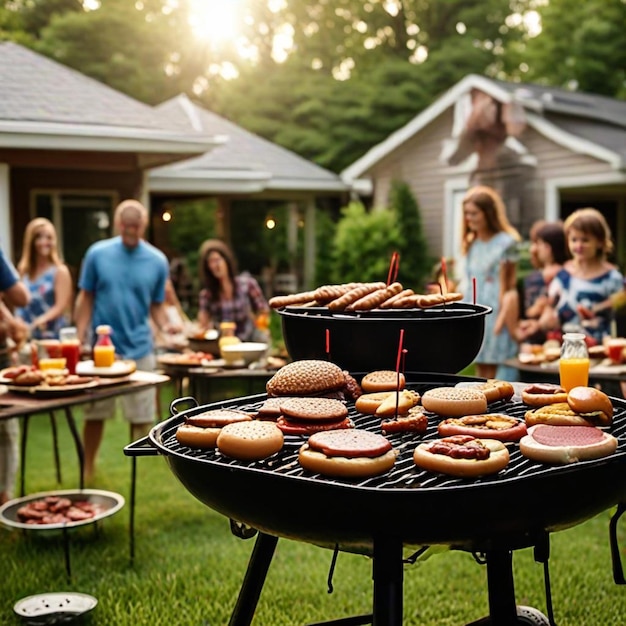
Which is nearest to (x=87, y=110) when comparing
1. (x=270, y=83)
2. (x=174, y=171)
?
(x=174, y=171)

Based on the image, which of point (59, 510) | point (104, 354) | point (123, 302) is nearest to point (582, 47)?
point (123, 302)

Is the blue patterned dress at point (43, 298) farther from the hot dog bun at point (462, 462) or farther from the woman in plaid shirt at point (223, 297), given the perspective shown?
the hot dog bun at point (462, 462)

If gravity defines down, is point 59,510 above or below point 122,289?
below

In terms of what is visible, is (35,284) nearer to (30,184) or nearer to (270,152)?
(30,184)

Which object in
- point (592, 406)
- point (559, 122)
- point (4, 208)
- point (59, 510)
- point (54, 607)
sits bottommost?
point (54, 607)

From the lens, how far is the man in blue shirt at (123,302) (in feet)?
21.8

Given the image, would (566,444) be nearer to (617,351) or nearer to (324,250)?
(617,351)

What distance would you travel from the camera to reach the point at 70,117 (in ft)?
35.5

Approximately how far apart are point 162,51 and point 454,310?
105 ft

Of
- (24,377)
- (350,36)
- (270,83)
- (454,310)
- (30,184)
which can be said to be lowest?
(24,377)

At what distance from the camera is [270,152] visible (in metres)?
18.2

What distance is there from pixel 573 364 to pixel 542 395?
80 centimetres

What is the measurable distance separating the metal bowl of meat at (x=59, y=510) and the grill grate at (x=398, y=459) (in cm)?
231

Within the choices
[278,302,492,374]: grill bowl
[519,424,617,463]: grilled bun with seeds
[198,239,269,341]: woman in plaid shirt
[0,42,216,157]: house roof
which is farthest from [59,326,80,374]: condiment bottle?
[0,42,216,157]: house roof
